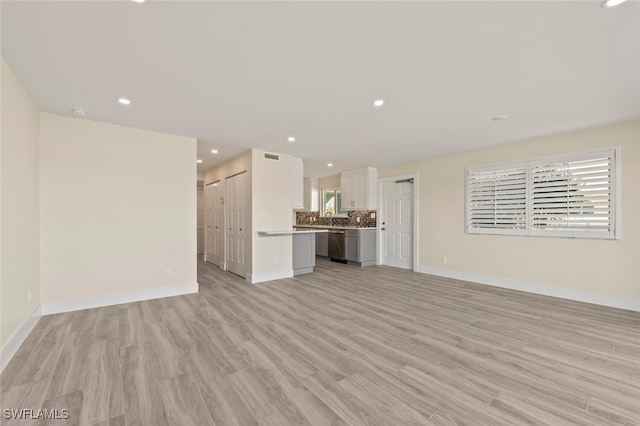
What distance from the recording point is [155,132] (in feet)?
13.4

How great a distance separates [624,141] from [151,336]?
20.6 ft

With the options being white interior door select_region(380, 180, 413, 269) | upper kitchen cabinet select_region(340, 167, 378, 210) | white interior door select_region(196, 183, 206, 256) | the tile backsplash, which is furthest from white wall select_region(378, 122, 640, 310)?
white interior door select_region(196, 183, 206, 256)

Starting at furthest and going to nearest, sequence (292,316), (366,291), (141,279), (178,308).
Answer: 1. (366,291)
2. (141,279)
3. (178,308)
4. (292,316)

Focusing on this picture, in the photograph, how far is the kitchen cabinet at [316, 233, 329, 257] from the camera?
767cm

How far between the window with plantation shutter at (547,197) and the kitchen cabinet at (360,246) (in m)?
2.32

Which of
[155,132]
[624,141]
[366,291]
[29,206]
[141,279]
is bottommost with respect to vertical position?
[366,291]

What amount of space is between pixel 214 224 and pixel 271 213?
228 centimetres

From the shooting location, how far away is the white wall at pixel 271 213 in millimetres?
5094

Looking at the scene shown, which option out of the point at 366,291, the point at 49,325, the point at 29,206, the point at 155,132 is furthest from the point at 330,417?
the point at 155,132

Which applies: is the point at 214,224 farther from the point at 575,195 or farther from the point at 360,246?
the point at 575,195

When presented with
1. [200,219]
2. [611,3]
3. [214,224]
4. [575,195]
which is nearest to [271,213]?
[214,224]

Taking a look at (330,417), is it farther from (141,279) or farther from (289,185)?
(289,185)

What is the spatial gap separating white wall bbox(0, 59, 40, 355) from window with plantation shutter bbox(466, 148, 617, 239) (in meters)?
6.20

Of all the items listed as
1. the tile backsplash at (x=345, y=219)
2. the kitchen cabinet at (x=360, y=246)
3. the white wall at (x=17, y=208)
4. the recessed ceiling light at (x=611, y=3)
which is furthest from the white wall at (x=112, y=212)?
the recessed ceiling light at (x=611, y=3)
